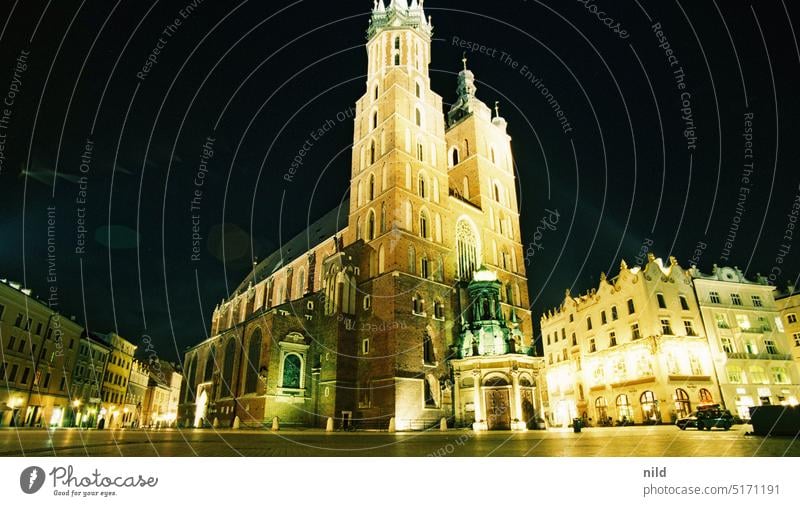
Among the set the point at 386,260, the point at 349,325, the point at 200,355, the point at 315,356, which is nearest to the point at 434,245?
the point at 386,260

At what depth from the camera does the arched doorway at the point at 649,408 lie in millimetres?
32203

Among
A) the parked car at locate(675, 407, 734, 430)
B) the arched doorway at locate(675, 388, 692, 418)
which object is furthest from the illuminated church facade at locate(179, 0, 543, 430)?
the arched doorway at locate(675, 388, 692, 418)

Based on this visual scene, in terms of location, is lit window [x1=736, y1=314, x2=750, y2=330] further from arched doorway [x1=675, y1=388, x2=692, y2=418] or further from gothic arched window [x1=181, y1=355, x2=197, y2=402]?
gothic arched window [x1=181, y1=355, x2=197, y2=402]

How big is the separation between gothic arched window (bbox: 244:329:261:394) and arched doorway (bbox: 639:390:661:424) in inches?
1208

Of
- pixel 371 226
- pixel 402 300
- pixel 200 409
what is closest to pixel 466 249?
pixel 371 226

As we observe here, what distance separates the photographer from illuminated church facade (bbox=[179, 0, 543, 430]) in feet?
86.1

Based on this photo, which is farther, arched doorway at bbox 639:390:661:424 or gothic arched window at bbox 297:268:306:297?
gothic arched window at bbox 297:268:306:297

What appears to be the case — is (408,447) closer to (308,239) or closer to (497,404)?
(497,404)

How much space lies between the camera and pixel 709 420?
68.4 ft

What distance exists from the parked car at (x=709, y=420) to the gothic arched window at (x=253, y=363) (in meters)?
27.6

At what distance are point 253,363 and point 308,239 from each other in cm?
1730

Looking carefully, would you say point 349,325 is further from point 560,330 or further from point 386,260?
point 560,330

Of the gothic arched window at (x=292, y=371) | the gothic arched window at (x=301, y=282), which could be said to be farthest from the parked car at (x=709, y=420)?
the gothic arched window at (x=301, y=282)
